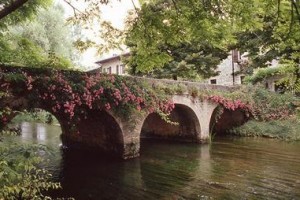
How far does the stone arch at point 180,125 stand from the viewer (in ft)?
49.6

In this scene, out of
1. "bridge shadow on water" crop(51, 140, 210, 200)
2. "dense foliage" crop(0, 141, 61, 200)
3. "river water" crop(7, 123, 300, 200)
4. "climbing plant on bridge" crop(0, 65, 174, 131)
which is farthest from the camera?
"climbing plant on bridge" crop(0, 65, 174, 131)

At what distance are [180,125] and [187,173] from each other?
6.68 m

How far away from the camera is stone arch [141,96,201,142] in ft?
49.6

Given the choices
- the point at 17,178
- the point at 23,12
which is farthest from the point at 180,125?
the point at 17,178

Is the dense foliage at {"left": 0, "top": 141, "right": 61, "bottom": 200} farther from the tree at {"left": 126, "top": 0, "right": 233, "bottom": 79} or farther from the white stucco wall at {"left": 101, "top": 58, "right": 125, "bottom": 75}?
the white stucco wall at {"left": 101, "top": 58, "right": 125, "bottom": 75}

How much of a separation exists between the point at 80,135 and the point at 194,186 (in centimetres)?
688

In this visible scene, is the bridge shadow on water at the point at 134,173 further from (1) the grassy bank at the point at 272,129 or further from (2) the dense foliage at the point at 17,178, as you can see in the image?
(1) the grassy bank at the point at 272,129

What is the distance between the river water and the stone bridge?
871 millimetres

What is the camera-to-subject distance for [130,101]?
11594 mm

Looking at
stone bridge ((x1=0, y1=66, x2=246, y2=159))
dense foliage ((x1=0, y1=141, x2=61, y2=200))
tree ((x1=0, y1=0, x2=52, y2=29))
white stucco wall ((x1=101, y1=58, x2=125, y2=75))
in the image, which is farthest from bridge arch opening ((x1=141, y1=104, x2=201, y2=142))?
white stucco wall ((x1=101, y1=58, x2=125, y2=75))

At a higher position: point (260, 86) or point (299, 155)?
point (260, 86)

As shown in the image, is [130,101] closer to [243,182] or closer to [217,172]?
[217,172]

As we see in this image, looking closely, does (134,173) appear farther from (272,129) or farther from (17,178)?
(272,129)

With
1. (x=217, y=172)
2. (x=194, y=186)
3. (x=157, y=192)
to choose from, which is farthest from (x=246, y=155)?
(x=157, y=192)
